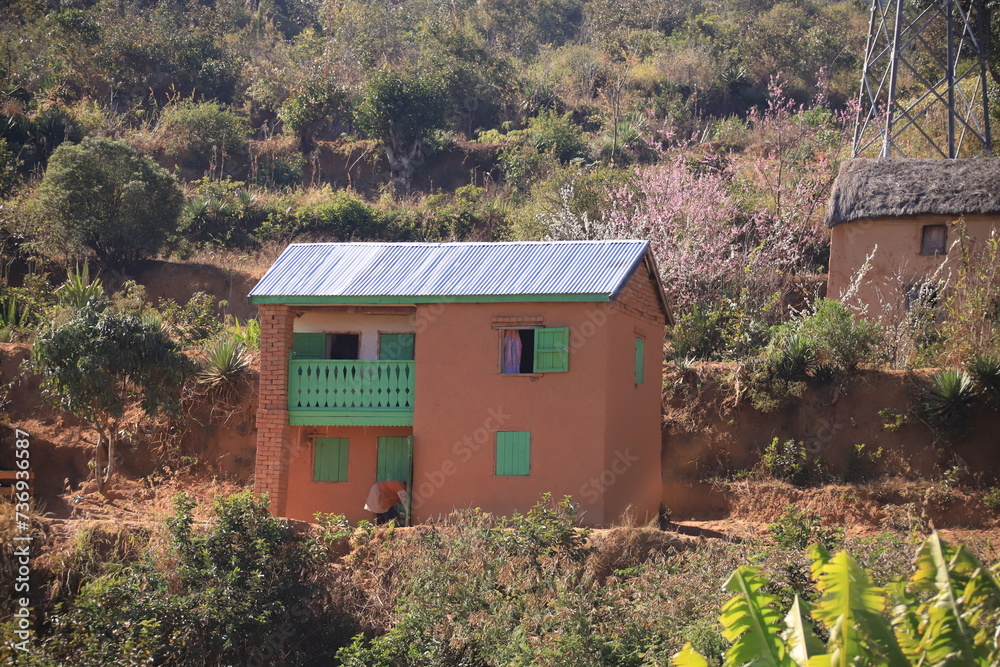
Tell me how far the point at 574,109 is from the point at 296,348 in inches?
995

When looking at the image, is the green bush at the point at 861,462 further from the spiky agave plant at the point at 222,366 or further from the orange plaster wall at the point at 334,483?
the spiky agave plant at the point at 222,366

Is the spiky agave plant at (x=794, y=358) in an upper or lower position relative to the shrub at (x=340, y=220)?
lower

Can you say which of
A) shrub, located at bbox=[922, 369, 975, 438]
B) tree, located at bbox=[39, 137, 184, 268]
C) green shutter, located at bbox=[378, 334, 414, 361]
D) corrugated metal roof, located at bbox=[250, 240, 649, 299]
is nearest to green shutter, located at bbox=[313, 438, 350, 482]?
green shutter, located at bbox=[378, 334, 414, 361]

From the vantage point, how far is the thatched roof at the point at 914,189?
69.7 ft

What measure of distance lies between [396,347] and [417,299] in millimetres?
1607

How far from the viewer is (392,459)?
59.9 feet

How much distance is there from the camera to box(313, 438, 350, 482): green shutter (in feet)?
60.1

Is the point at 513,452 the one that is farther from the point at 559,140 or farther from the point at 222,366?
the point at 559,140

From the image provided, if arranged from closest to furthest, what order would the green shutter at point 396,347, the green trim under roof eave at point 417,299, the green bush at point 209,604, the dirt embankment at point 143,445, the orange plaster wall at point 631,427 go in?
the green bush at point 209,604
the green trim under roof eave at point 417,299
the orange plaster wall at point 631,427
the green shutter at point 396,347
the dirt embankment at point 143,445

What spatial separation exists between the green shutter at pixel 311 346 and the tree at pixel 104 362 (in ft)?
6.55

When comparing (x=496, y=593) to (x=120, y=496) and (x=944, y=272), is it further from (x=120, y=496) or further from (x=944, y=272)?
(x=944, y=272)

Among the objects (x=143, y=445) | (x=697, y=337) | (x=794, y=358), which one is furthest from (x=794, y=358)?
(x=143, y=445)

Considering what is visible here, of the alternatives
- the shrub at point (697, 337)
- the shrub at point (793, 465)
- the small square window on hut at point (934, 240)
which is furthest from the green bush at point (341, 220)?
the small square window on hut at point (934, 240)

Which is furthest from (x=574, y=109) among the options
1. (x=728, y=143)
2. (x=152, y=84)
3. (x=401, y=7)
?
(x=152, y=84)
